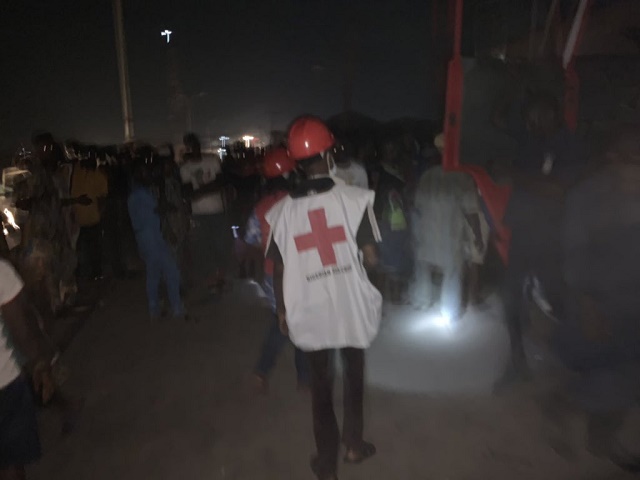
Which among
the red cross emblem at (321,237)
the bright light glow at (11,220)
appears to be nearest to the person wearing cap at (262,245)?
the red cross emblem at (321,237)

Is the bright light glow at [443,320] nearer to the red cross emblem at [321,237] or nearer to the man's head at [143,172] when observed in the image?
the red cross emblem at [321,237]

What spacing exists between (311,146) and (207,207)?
4.19 m

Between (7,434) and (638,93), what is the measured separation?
5967 millimetres

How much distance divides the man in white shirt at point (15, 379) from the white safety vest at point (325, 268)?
132cm

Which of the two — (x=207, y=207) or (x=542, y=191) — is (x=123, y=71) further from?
(x=542, y=191)

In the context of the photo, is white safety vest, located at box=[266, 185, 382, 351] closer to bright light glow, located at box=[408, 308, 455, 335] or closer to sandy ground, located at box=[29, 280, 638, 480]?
sandy ground, located at box=[29, 280, 638, 480]

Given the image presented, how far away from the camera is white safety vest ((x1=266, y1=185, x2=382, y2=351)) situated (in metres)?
3.34

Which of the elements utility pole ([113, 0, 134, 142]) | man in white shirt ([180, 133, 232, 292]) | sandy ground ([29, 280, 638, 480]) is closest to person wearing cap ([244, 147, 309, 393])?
sandy ground ([29, 280, 638, 480])

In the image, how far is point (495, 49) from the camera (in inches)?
250

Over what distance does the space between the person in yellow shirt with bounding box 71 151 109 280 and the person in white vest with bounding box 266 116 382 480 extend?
523 cm

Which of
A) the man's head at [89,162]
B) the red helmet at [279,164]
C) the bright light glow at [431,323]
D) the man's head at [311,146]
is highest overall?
the man's head at [311,146]

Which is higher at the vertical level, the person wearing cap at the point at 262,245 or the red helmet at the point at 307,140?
the red helmet at the point at 307,140

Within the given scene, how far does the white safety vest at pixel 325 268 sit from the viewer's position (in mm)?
3336

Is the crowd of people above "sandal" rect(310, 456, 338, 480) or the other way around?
above
